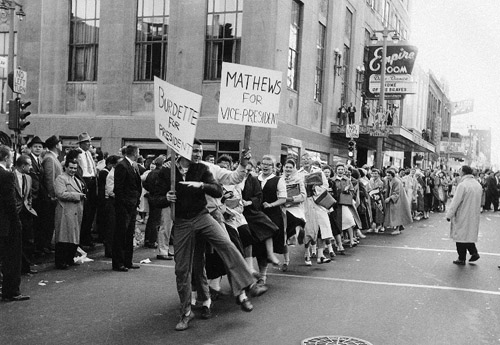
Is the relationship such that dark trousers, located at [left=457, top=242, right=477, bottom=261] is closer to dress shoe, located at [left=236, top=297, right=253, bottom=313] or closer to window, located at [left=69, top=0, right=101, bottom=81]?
dress shoe, located at [left=236, top=297, right=253, bottom=313]

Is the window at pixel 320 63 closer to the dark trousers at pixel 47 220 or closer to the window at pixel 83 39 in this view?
the window at pixel 83 39

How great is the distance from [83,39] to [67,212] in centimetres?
1826

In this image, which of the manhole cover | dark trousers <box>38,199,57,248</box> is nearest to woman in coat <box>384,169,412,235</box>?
dark trousers <box>38,199,57,248</box>

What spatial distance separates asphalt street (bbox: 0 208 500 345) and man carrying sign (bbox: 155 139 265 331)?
1.24 ft

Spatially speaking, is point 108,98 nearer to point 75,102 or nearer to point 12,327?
point 75,102

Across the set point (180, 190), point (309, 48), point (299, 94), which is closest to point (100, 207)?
point (180, 190)

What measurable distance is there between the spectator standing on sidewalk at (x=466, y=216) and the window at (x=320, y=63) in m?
18.8

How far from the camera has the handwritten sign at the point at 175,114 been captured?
20.7 feet

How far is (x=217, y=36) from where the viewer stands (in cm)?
2434

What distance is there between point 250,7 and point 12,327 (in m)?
19.8

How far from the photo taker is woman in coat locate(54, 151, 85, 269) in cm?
920

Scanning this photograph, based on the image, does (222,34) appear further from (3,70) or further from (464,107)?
(464,107)

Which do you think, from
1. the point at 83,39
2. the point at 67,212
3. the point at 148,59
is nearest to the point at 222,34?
the point at 148,59

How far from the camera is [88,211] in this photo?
11109 millimetres
